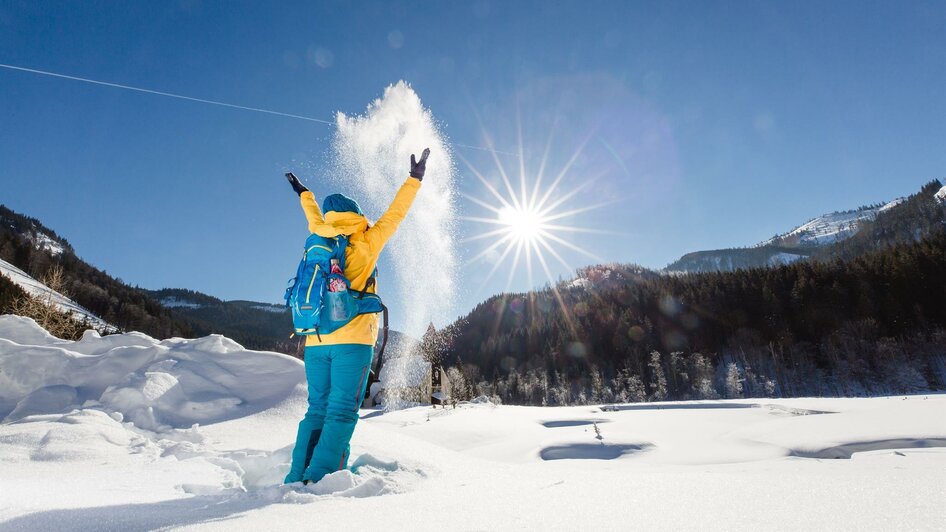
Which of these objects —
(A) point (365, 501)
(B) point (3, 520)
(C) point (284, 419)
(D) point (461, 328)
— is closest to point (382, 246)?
(A) point (365, 501)

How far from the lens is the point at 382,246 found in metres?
3.86

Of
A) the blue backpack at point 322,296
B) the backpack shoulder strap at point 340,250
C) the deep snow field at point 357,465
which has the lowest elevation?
the deep snow field at point 357,465

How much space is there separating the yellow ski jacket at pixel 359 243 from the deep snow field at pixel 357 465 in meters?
1.08

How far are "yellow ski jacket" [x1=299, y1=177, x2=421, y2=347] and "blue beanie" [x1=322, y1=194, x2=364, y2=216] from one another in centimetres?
6

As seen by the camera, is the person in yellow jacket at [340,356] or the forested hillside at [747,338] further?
the forested hillside at [747,338]

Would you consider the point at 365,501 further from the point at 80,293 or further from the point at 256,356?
the point at 80,293

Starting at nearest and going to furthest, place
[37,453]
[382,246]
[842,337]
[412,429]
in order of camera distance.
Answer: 1. [37,453]
2. [382,246]
3. [412,429]
4. [842,337]

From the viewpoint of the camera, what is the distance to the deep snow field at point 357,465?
1.84 meters

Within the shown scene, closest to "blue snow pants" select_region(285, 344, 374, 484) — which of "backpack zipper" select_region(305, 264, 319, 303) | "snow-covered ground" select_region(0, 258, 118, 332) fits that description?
"backpack zipper" select_region(305, 264, 319, 303)

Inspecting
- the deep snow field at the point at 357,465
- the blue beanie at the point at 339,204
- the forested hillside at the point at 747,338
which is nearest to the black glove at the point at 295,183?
the blue beanie at the point at 339,204

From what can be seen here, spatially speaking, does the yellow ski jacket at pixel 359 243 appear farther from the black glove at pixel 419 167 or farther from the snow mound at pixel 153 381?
the snow mound at pixel 153 381

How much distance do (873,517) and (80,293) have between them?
106145 mm

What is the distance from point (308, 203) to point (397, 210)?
88 centimetres

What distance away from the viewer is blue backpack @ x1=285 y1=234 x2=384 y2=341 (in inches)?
134
